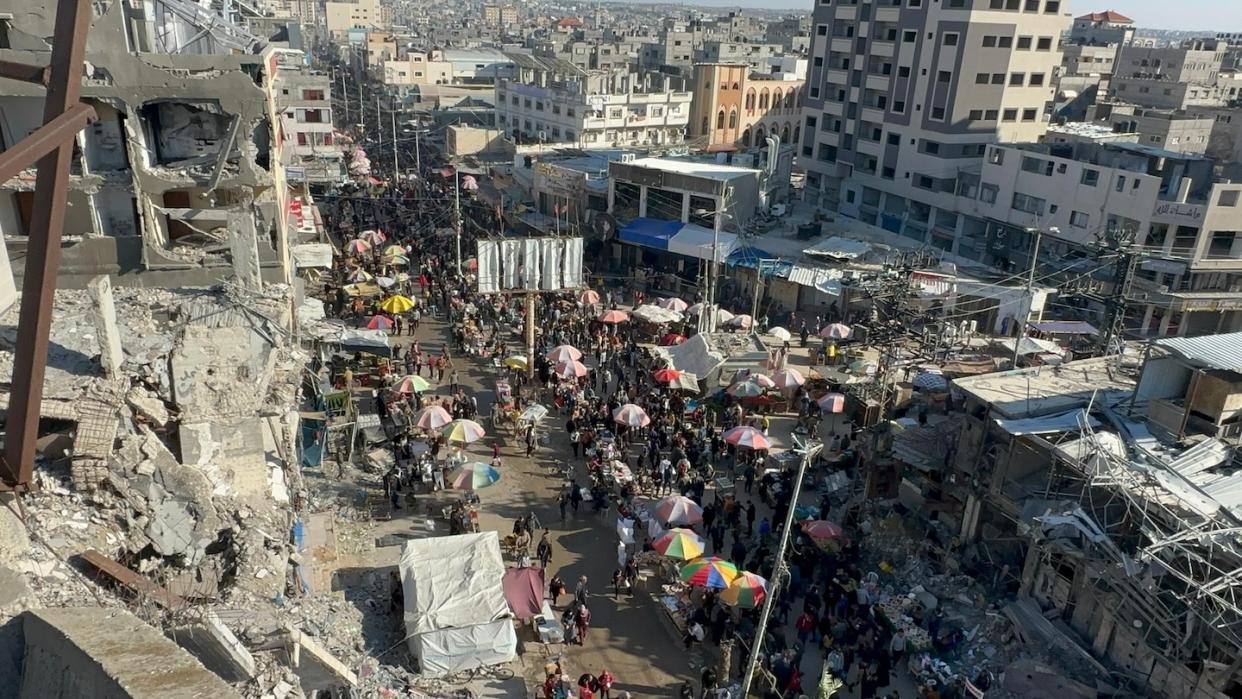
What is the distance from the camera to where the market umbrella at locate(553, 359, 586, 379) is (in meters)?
26.2

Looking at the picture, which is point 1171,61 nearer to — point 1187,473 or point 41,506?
point 1187,473

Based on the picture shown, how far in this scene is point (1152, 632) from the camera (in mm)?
14984

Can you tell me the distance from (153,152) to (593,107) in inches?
1598

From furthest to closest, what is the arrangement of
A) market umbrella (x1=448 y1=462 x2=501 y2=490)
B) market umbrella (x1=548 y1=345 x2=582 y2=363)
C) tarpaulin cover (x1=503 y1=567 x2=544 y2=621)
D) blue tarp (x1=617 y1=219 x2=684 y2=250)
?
blue tarp (x1=617 y1=219 x2=684 y2=250), market umbrella (x1=548 y1=345 x2=582 y2=363), market umbrella (x1=448 y1=462 x2=501 y2=490), tarpaulin cover (x1=503 y1=567 x2=544 y2=621)

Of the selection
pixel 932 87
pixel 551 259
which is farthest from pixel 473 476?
pixel 932 87

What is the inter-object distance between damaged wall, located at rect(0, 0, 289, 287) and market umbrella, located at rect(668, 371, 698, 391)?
39.7ft

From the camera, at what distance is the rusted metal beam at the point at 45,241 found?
10.6 m

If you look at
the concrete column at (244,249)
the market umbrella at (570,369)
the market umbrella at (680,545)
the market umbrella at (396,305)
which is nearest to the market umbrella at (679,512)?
the market umbrella at (680,545)

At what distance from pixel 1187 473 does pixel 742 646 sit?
9.31 metres

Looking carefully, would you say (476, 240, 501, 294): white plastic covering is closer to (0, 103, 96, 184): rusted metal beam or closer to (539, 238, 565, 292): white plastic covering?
(539, 238, 565, 292): white plastic covering

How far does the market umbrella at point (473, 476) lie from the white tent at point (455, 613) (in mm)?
3652

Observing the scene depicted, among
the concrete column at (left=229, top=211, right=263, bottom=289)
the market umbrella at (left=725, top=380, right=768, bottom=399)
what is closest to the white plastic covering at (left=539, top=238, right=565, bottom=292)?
the market umbrella at (left=725, top=380, right=768, bottom=399)

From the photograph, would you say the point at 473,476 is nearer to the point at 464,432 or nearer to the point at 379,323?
the point at 464,432

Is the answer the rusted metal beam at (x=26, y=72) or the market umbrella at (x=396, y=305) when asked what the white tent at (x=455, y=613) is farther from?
the market umbrella at (x=396, y=305)
